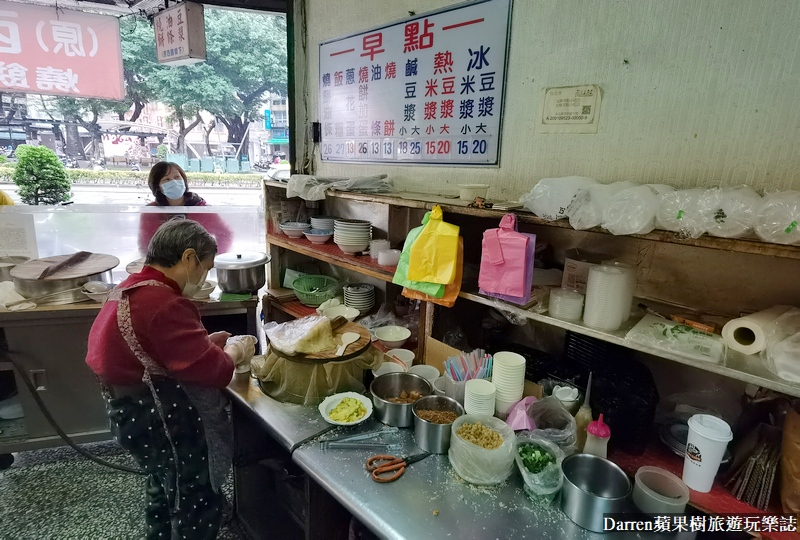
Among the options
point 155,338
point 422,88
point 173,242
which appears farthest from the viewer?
point 422,88

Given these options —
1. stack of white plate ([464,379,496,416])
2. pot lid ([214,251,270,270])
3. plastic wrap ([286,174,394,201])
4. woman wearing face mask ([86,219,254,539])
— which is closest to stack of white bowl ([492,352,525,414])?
stack of white plate ([464,379,496,416])

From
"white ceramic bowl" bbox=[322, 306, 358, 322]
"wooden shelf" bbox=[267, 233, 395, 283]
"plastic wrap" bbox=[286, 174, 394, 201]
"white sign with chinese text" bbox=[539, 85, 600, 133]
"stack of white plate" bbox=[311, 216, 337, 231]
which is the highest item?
"white sign with chinese text" bbox=[539, 85, 600, 133]

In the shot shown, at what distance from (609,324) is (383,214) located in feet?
6.08

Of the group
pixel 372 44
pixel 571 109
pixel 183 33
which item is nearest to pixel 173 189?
pixel 183 33

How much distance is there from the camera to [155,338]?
163cm

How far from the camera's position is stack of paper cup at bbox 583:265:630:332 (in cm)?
152

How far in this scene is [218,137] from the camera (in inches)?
309

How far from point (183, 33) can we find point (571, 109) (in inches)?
142

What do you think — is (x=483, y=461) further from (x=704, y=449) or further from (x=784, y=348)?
(x=784, y=348)

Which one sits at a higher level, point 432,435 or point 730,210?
point 730,210

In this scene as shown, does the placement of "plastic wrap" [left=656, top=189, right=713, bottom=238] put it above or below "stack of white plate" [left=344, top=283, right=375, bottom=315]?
above

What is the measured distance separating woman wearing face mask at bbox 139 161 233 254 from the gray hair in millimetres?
1859

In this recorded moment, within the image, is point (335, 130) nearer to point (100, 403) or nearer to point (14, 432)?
point (100, 403)

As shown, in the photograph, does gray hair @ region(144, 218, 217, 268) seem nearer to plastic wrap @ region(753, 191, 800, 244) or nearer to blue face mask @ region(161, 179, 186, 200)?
plastic wrap @ region(753, 191, 800, 244)
